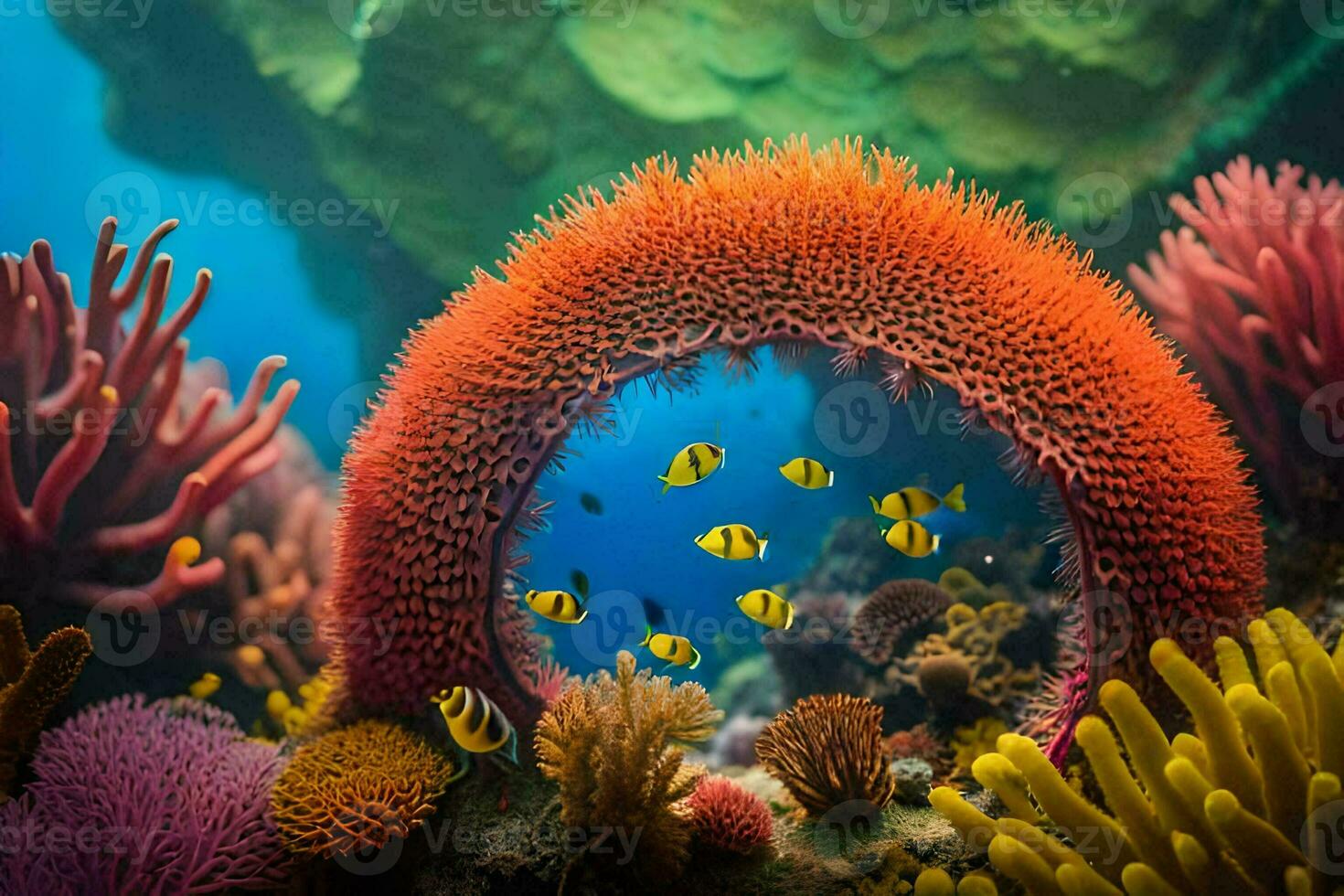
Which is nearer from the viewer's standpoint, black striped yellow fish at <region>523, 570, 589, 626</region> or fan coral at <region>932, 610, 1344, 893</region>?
fan coral at <region>932, 610, 1344, 893</region>

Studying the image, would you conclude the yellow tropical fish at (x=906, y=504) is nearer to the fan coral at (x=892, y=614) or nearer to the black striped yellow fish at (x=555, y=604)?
the fan coral at (x=892, y=614)

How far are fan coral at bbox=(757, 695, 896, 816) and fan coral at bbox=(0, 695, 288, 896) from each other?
69.4 inches

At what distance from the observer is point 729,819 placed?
8.04ft

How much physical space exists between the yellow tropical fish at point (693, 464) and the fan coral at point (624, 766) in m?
0.85

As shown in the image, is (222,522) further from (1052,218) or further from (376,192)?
(1052,218)

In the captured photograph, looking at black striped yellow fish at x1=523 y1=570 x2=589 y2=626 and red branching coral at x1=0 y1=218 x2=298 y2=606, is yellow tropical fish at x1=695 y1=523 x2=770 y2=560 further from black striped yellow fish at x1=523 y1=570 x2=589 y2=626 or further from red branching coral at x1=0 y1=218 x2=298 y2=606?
red branching coral at x1=0 y1=218 x2=298 y2=606

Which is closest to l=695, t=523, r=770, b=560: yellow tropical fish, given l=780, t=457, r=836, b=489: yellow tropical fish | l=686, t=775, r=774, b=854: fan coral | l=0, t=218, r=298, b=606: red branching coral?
l=780, t=457, r=836, b=489: yellow tropical fish

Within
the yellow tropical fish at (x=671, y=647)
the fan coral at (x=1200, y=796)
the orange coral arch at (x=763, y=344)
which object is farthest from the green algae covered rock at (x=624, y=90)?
the fan coral at (x=1200, y=796)

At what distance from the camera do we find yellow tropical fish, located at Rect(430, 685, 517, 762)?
2.32 meters

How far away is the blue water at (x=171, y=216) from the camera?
7832 millimetres

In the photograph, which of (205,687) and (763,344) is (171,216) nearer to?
(205,687)

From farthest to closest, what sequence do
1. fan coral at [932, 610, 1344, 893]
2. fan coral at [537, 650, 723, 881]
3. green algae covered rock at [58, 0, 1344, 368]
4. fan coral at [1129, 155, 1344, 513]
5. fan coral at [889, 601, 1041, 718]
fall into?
green algae covered rock at [58, 0, 1344, 368] < fan coral at [1129, 155, 1344, 513] < fan coral at [889, 601, 1041, 718] < fan coral at [537, 650, 723, 881] < fan coral at [932, 610, 1344, 893]

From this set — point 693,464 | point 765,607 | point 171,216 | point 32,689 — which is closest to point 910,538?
point 765,607

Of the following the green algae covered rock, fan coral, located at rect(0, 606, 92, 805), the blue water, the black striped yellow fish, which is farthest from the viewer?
the blue water
